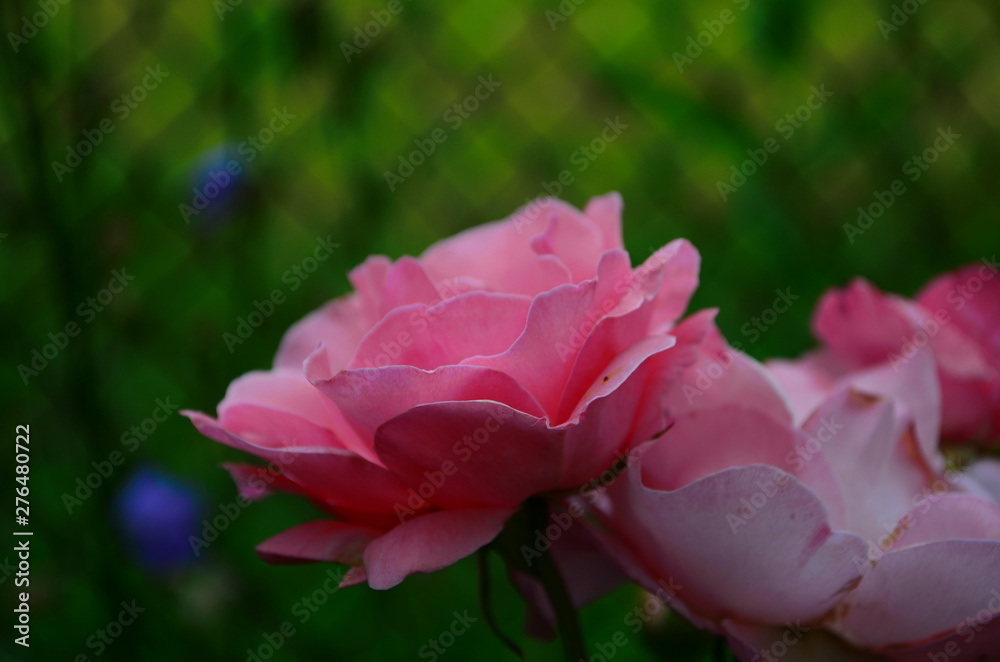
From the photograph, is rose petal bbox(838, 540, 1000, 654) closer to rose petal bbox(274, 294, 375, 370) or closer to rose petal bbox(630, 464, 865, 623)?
rose petal bbox(630, 464, 865, 623)

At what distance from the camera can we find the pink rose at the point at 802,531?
0.83ft

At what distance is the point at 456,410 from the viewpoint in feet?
0.80

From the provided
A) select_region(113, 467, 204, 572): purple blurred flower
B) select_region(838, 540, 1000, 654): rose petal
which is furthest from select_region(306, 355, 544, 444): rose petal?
select_region(113, 467, 204, 572): purple blurred flower

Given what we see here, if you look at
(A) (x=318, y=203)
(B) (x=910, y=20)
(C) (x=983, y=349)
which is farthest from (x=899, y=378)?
(A) (x=318, y=203)

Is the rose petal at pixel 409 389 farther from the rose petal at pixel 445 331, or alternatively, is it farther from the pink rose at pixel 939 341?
the pink rose at pixel 939 341

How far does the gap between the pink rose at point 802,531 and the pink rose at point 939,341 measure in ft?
0.18

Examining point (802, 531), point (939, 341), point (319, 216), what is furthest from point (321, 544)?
point (319, 216)

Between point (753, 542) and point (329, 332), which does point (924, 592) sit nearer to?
point (753, 542)

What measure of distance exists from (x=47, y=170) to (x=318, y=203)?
Result: 100 centimetres

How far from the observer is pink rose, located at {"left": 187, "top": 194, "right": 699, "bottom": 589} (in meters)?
0.25

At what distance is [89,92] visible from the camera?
1.94ft

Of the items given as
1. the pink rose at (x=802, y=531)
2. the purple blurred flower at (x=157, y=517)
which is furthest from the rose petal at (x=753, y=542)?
the purple blurred flower at (x=157, y=517)

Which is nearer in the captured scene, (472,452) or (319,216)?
(472,452)

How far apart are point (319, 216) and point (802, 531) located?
4.23 feet
